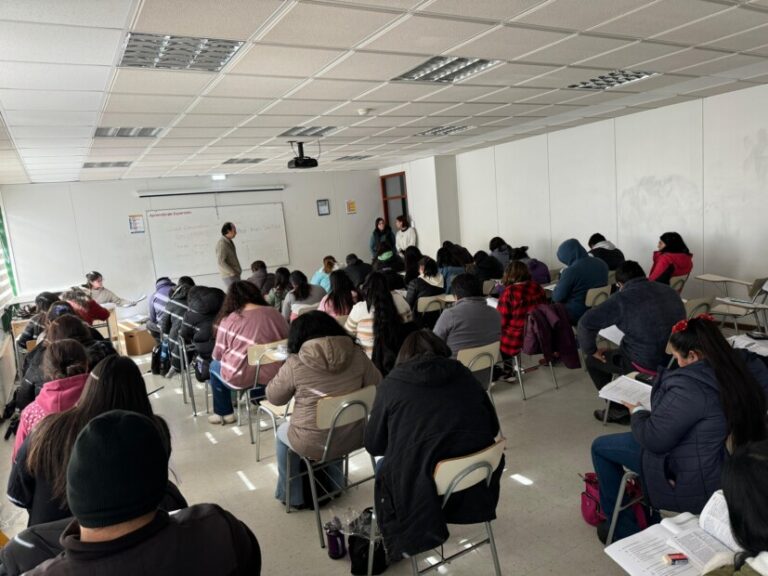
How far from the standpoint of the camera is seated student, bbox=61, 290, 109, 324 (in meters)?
5.38

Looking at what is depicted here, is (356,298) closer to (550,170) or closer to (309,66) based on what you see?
(309,66)

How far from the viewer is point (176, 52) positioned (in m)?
3.11

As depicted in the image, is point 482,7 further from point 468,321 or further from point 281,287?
point 281,287

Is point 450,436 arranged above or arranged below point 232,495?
above

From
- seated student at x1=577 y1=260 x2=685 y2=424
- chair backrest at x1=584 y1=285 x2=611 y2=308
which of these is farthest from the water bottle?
chair backrest at x1=584 y1=285 x2=611 y2=308

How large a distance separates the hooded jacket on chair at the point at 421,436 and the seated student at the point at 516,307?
7.75 ft

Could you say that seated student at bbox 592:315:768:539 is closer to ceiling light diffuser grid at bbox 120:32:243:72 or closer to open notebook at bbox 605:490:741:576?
open notebook at bbox 605:490:741:576

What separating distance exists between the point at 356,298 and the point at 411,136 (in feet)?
11.1

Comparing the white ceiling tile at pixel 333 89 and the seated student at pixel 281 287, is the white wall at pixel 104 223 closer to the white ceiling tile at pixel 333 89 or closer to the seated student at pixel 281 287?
the seated student at pixel 281 287

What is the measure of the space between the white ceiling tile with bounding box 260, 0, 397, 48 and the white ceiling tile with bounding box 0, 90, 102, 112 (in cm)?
167

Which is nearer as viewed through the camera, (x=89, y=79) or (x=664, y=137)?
(x=89, y=79)

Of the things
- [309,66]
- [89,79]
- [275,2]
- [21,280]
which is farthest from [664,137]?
[21,280]

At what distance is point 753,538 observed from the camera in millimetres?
1242

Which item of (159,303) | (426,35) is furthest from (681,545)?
(159,303)
